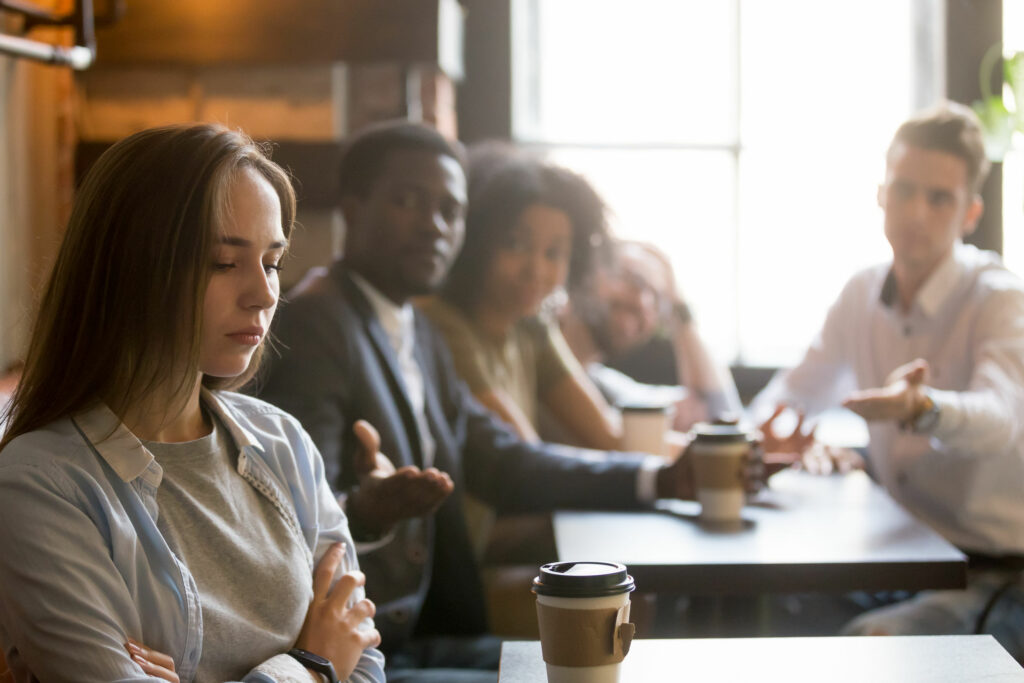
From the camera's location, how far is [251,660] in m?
1.19

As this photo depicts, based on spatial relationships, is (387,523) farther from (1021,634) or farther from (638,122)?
(638,122)

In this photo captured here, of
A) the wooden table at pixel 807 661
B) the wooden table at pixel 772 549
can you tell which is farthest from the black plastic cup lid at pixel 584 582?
the wooden table at pixel 772 549

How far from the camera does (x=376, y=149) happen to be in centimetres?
220

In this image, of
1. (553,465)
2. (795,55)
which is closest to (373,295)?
(553,465)

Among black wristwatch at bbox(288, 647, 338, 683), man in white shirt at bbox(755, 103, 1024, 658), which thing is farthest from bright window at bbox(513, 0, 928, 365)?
black wristwatch at bbox(288, 647, 338, 683)

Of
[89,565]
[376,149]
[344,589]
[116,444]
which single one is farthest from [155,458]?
[376,149]

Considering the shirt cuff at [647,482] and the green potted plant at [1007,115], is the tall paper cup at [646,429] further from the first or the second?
the green potted plant at [1007,115]

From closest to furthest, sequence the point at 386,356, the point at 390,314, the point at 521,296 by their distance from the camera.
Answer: the point at 386,356 → the point at 390,314 → the point at 521,296

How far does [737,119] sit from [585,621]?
333 cm

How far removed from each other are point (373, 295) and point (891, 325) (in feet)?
4.42

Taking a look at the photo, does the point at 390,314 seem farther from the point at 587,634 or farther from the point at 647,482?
the point at 587,634

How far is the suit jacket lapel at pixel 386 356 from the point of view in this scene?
Result: 2.03 metres

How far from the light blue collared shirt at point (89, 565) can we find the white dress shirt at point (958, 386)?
150 cm

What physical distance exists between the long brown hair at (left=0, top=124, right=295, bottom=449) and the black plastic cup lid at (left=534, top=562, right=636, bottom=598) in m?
0.44
